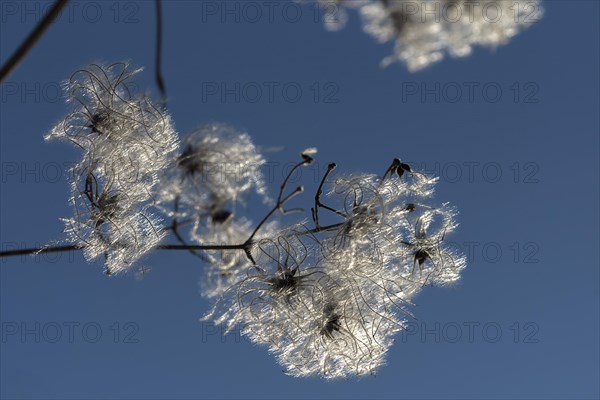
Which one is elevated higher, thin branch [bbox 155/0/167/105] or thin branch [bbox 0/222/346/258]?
thin branch [bbox 155/0/167/105]

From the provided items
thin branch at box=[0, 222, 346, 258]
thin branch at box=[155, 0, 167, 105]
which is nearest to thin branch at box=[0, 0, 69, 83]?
thin branch at box=[155, 0, 167, 105]

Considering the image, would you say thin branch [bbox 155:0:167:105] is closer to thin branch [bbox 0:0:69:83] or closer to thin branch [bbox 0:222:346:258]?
thin branch [bbox 0:0:69:83]

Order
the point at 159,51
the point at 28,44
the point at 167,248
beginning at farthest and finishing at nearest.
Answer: the point at 167,248
the point at 159,51
the point at 28,44

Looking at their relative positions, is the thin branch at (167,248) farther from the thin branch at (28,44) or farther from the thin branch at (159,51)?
the thin branch at (28,44)

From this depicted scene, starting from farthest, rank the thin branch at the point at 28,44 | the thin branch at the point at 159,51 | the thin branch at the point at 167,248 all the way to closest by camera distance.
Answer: the thin branch at the point at 167,248 < the thin branch at the point at 159,51 < the thin branch at the point at 28,44

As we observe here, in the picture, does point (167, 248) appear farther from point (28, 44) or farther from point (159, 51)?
point (28, 44)

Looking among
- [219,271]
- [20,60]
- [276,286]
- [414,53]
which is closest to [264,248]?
[276,286]

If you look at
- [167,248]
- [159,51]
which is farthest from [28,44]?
[167,248]

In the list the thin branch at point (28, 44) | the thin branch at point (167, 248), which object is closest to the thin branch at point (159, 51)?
the thin branch at point (28, 44)

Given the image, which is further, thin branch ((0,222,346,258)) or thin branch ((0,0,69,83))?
thin branch ((0,222,346,258))

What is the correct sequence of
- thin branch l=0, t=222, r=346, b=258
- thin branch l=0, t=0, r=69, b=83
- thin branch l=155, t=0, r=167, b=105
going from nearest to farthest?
thin branch l=0, t=0, r=69, b=83 → thin branch l=155, t=0, r=167, b=105 → thin branch l=0, t=222, r=346, b=258
